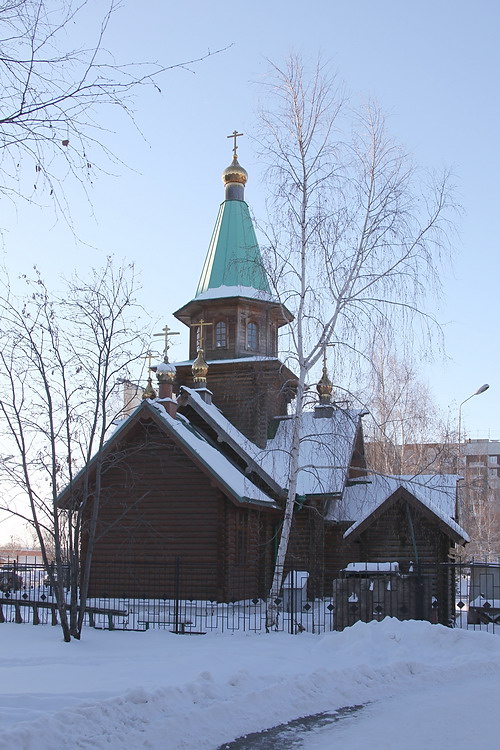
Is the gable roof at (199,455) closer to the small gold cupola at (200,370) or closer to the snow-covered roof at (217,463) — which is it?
the snow-covered roof at (217,463)

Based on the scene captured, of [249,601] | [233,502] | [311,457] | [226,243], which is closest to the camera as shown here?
[233,502]

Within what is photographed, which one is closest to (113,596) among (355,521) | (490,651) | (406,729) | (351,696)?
(355,521)

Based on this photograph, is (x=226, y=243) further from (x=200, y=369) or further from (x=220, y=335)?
(x=200, y=369)

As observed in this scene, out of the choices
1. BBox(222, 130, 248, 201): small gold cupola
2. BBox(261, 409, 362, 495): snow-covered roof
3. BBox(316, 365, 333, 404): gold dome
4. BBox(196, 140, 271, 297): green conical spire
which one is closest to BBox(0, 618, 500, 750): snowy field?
BBox(316, 365, 333, 404): gold dome

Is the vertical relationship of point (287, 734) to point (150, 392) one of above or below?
below

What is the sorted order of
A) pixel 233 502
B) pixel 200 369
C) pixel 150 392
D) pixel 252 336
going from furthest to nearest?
pixel 252 336 < pixel 150 392 < pixel 200 369 < pixel 233 502

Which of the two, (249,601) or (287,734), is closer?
(287,734)

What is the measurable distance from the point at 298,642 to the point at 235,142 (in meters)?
19.9

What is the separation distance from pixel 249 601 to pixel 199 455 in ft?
14.3

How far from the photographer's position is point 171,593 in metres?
20.7

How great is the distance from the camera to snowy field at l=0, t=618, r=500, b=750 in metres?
6.54

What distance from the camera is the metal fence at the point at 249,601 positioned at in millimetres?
14859

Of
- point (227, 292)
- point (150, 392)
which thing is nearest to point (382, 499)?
point (150, 392)

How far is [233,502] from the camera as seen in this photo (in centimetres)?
2023
